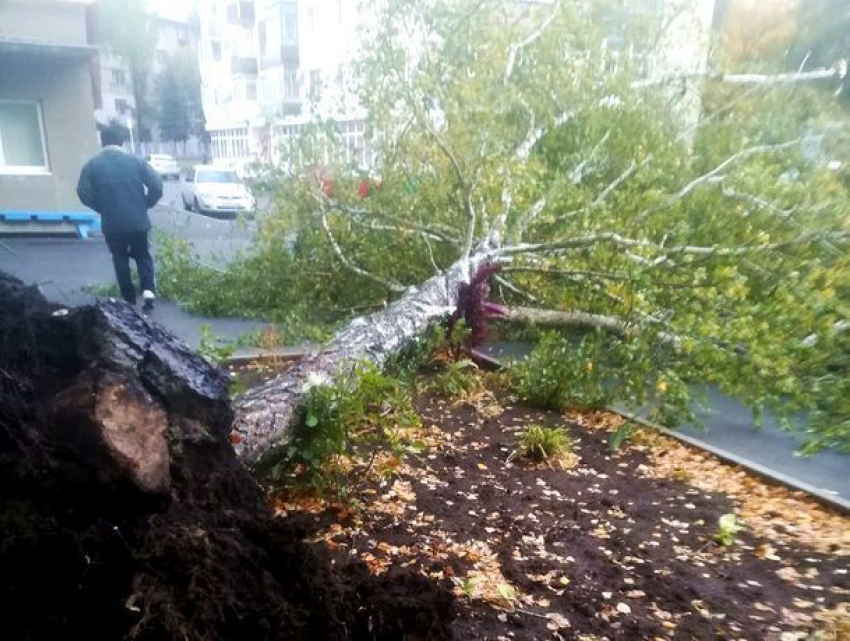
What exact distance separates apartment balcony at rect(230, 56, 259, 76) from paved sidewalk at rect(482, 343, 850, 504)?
3.21 m

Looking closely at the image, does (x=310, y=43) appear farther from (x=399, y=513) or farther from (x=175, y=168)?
(x=399, y=513)

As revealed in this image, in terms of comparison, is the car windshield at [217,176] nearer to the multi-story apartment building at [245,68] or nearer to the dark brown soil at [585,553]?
the multi-story apartment building at [245,68]

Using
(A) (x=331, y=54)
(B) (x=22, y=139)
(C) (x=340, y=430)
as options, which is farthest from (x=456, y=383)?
(B) (x=22, y=139)

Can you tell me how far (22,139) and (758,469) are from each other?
5.50m

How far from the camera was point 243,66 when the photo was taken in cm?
381

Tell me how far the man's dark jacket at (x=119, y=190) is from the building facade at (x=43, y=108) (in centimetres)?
10

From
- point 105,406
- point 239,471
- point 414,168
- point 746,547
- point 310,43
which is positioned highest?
point 310,43

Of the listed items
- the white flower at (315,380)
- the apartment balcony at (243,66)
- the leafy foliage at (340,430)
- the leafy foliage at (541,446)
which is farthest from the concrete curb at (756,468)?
the apartment balcony at (243,66)

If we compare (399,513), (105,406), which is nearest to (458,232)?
(399,513)

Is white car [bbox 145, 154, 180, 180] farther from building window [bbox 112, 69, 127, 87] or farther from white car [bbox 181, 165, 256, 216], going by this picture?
building window [bbox 112, 69, 127, 87]

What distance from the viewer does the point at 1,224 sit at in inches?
151

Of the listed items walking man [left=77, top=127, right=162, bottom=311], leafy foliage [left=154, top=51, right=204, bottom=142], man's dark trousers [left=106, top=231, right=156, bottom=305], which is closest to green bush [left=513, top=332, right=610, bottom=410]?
leafy foliage [left=154, top=51, right=204, bottom=142]

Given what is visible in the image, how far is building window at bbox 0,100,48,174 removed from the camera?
15.1 feet

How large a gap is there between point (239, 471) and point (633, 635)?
4.43ft
